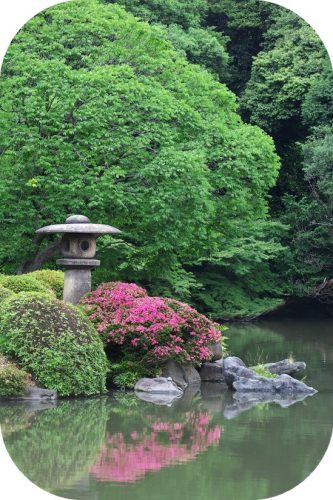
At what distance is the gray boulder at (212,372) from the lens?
1475cm

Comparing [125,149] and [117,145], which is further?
[125,149]

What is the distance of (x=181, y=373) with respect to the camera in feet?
46.8

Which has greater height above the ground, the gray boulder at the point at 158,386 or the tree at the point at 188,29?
the tree at the point at 188,29

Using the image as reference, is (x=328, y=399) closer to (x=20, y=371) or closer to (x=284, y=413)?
(x=284, y=413)

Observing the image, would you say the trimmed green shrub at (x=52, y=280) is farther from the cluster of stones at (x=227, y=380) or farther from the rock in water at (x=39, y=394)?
the rock in water at (x=39, y=394)

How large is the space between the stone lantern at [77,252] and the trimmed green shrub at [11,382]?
281 centimetres

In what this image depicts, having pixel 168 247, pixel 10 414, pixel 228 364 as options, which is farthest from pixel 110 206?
pixel 10 414

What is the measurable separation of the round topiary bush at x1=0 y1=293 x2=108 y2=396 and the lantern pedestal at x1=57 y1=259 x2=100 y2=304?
1.72 meters

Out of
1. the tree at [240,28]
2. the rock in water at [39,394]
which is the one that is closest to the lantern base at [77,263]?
the rock in water at [39,394]

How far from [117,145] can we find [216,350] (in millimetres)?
5790

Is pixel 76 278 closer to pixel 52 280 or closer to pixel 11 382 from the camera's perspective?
pixel 52 280

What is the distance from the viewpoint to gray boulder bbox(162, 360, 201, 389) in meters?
14.0

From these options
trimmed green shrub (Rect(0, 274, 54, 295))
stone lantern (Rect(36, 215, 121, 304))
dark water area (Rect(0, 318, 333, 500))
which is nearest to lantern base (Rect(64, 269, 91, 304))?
stone lantern (Rect(36, 215, 121, 304))

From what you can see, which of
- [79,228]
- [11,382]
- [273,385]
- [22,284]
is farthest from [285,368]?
[11,382]
